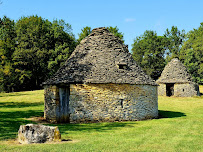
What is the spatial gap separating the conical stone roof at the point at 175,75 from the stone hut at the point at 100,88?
19.0m

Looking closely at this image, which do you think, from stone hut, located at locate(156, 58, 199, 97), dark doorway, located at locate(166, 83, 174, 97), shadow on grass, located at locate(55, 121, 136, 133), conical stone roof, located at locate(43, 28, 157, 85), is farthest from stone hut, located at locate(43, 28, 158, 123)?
dark doorway, located at locate(166, 83, 174, 97)

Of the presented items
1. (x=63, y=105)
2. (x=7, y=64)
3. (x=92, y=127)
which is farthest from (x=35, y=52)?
(x=92, y=127)

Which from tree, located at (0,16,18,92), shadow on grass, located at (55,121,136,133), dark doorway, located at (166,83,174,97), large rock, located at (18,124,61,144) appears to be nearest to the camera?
large rock, located at (18,124,61,144)

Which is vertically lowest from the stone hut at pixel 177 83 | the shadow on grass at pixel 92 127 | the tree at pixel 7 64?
the shadow on grass at pixel 92 127

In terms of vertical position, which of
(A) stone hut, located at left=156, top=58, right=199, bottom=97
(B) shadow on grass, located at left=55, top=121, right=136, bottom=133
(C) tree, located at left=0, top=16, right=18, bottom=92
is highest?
(C) tree, located at left=0, top=16, right=18, bottom=92

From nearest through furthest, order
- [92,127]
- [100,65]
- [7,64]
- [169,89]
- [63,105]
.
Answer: [92,127] < [63,105] < [100,65] < [169,89] < [7,64]

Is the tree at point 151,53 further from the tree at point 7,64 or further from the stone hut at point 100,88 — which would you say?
the stone hut at point 100,88

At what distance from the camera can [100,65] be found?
16031 millimetres

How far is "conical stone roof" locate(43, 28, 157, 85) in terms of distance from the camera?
49.8 feet

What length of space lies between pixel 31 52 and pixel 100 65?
97.3 feet

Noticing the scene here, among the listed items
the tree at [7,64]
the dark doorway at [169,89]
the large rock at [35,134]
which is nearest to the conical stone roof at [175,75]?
the dark doorway at [169,89]

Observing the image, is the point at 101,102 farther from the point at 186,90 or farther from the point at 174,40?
the point at 174,40

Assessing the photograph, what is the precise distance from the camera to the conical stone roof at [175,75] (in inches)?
1375

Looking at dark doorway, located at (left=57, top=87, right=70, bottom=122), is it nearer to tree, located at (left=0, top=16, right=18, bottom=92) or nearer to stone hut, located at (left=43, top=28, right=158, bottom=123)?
stone hut, located at (left=43, top=28, right=158, bottom=123)
